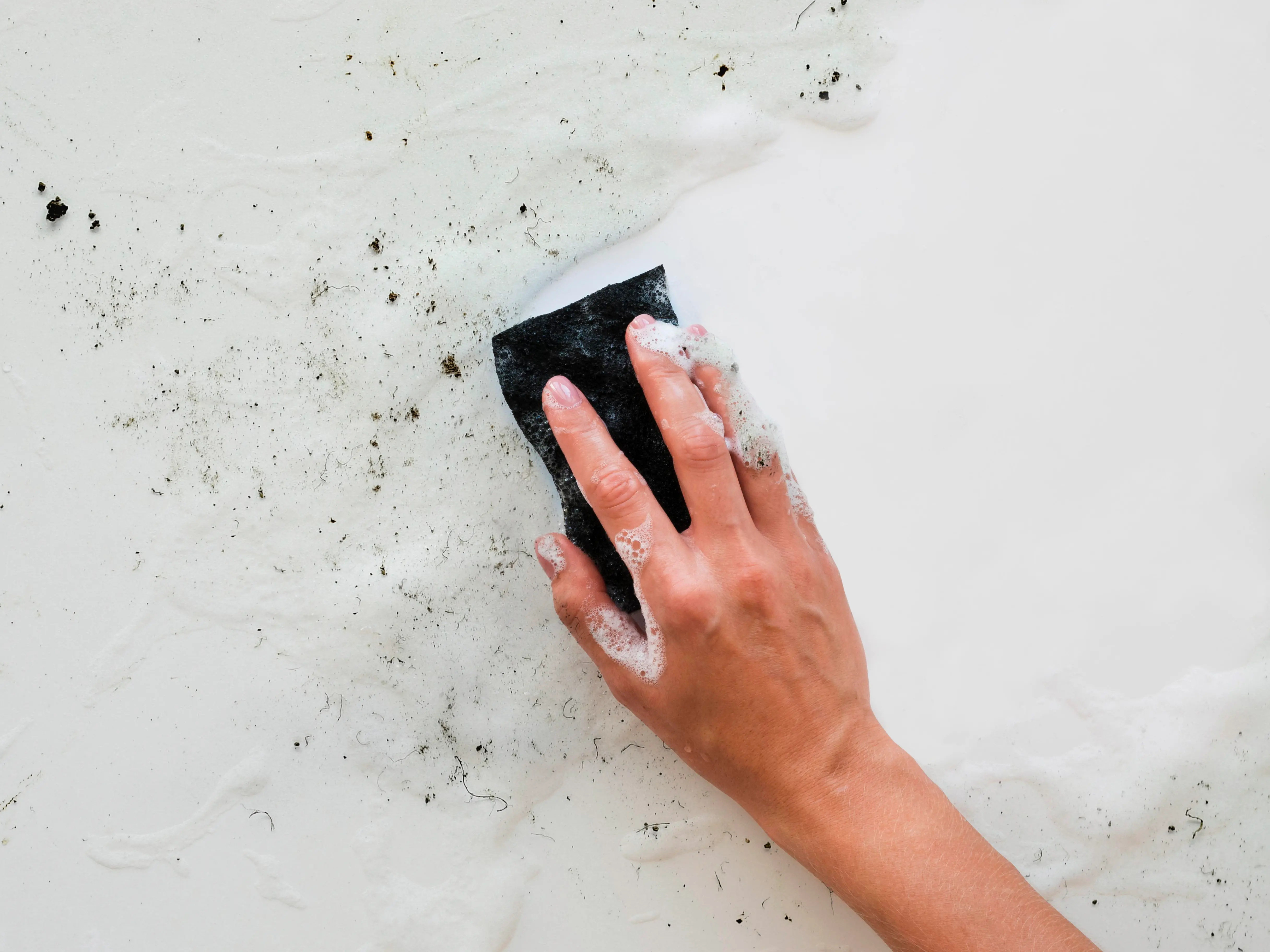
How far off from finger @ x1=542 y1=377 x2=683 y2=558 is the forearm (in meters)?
0.56

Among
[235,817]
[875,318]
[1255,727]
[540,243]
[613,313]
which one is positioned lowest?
[1255,727]

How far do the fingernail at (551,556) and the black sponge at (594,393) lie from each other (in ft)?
0.13

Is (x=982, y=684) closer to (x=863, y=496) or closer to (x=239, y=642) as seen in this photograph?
(x=863, y=496)

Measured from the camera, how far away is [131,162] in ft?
6.32

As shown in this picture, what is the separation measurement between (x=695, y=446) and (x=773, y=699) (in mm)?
495

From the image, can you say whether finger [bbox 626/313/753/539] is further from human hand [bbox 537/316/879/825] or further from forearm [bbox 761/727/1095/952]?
forearm [bbox 761/727/1095/952]

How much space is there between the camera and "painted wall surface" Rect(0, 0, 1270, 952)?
1.88m

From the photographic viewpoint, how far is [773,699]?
1.66 m

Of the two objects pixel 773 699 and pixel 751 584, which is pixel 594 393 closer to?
pixel 751 584

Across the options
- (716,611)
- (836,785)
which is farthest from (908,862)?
(716,611)

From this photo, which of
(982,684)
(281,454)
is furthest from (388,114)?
(982,684)

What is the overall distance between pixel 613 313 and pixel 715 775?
94cm

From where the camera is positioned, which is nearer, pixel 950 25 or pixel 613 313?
pixel 613 313

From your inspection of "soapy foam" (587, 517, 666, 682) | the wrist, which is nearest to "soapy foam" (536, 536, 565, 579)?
"soapy foam" (587, 517, 666, 682)
